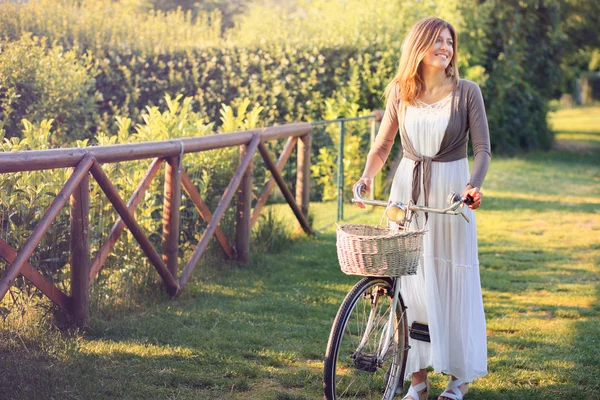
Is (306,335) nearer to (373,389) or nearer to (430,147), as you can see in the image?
(373,389)

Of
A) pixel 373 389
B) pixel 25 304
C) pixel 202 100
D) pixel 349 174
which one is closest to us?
pixel 373 389

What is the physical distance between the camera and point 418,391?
4469 mm

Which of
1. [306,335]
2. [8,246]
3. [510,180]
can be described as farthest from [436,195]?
[510,180]

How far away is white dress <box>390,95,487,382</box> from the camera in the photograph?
4227 millimetres

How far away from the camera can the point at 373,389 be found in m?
4.64

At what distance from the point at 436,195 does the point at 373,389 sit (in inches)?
46.2

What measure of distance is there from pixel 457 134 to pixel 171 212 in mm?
2681

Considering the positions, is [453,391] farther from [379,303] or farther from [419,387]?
[379,303]

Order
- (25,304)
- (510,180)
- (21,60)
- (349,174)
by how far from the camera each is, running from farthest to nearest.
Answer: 1. (510,180)
2. (349,174)
3. (21,60)
4. (25,304)

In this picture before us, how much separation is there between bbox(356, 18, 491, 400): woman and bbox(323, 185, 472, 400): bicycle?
0.17m

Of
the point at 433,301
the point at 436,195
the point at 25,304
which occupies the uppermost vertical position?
the point at 436,195

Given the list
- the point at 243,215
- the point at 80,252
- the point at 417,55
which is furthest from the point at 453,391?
the point at 243,215

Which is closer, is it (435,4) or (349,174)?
(349,174)

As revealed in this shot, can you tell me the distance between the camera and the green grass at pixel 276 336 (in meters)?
4.56
